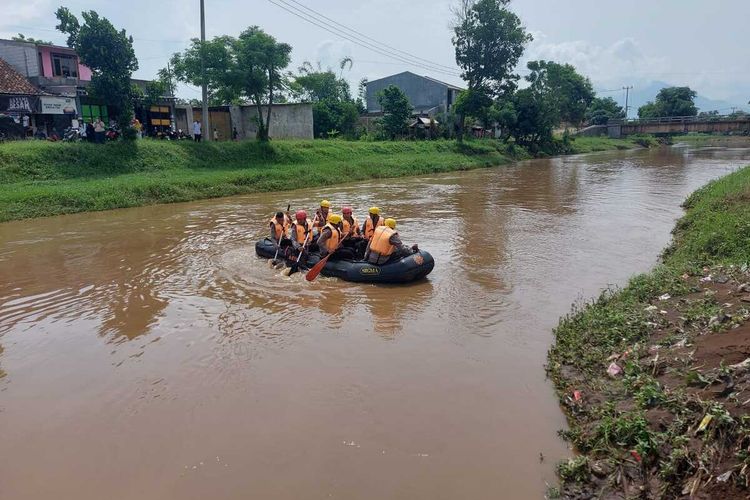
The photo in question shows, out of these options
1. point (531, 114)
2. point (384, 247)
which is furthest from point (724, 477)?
point (531, 114)

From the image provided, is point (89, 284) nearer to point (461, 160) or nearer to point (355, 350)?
point (355, 350)

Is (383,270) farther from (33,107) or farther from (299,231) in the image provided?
(33,107)

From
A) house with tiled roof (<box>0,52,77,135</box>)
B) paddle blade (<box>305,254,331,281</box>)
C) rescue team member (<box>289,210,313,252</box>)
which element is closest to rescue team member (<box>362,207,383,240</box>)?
paddle blade (<box>305,254,331,281</box>)

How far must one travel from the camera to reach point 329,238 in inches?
414

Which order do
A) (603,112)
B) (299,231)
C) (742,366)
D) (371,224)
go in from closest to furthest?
(742,366) → (371,224) → (299,231) → (603,112)

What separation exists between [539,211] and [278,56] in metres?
15.0

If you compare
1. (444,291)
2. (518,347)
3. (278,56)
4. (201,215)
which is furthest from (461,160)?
(518,347)

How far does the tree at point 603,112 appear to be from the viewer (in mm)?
75562

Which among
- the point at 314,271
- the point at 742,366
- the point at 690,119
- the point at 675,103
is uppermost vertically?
the point at 675,103

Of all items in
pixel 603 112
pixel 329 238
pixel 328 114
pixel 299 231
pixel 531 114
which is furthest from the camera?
pixel 603 112

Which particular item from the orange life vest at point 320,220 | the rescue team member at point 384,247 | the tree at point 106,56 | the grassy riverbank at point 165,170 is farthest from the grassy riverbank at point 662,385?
the tree at point 106,56

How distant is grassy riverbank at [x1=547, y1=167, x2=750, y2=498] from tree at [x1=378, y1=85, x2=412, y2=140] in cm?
3245

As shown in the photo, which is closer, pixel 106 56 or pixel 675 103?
pixel 106 56

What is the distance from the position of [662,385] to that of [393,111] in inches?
1420
